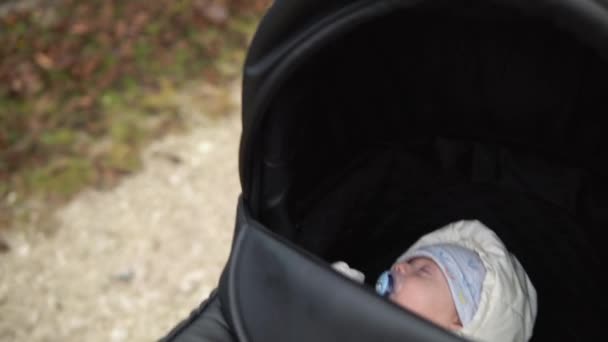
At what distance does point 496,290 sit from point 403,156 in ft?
1.68

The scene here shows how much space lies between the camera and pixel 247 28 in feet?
11.3

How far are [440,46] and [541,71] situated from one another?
248mm

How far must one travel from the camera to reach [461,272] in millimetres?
1488

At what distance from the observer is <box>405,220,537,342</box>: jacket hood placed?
1.41 metres

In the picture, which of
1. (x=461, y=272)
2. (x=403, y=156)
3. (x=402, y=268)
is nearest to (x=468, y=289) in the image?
(x=461, y=272)

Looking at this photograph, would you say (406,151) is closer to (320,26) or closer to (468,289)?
(468,289)

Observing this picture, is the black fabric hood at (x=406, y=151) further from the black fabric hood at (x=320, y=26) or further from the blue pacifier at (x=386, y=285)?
the blue pacifier at (x=386, y=285)

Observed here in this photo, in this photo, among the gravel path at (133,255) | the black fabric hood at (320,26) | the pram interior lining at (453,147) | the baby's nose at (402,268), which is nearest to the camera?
the black fabric hood at (320,26)

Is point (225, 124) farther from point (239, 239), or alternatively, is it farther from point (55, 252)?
point (239, 239)

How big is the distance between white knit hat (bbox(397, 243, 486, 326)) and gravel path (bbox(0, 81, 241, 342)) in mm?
1102

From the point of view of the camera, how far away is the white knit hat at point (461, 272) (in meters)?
1.43

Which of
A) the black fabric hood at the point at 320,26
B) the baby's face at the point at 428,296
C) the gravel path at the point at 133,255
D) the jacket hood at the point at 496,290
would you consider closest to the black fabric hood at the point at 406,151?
the black fabric hood at the point at 320,26

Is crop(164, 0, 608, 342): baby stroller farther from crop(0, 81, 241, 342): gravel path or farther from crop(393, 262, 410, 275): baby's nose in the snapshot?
crop(0, 81, 241, 342): gravel path

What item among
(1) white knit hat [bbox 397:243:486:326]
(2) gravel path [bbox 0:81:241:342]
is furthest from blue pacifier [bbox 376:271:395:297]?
(2) gravel path [bbox 0:81:241:342]
